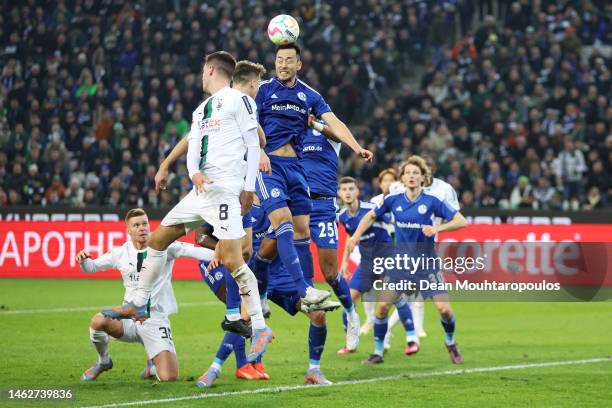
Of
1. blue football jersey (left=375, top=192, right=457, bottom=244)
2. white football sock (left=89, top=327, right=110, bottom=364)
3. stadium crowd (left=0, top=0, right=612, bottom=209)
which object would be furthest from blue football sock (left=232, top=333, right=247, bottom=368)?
stadium crowd (left=0, top=0, right=612, bottom=209)

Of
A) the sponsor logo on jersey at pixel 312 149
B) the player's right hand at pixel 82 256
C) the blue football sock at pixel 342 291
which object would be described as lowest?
the blue football sock at pixel 342 291

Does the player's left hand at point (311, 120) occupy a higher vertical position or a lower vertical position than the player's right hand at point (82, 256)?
higher

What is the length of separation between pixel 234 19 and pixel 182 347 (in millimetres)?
16760

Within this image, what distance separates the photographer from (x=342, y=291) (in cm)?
1071

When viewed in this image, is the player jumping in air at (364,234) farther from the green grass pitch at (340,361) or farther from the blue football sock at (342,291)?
the blue football sock at (342,291)

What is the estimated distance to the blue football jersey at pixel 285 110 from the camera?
31.9 feet

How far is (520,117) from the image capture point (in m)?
24.2

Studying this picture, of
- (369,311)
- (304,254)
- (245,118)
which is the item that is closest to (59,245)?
(369,311)

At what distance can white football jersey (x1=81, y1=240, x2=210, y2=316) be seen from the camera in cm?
952

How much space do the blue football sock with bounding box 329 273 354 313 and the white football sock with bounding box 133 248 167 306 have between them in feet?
7.46

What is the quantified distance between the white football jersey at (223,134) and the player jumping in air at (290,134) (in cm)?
90

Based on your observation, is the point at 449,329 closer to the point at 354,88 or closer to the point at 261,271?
the point at 261,271

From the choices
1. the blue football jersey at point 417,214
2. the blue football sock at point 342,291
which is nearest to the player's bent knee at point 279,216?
the blue football sock at point 342,291

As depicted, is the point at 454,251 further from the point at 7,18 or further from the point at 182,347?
the point at 7,18
